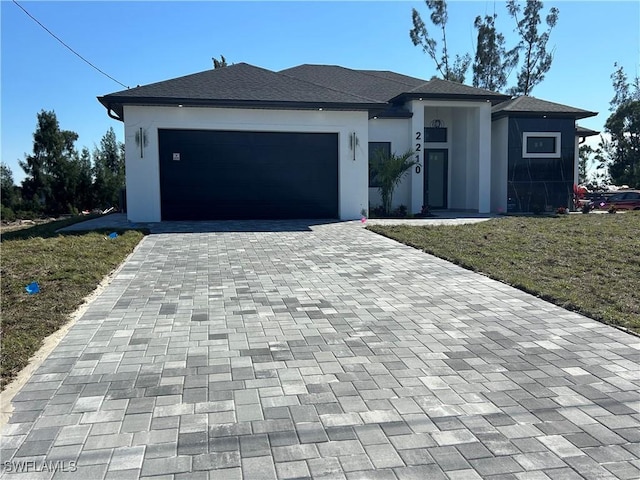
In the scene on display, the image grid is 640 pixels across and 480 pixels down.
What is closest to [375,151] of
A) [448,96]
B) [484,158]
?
[448,96]

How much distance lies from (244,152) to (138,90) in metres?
3.37

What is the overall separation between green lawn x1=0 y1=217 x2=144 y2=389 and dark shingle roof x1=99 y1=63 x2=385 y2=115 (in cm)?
441

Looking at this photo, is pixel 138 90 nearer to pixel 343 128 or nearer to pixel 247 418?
pixel 343 128

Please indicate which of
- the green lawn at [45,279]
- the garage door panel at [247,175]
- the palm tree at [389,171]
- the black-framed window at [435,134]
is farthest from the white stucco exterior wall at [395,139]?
the green lawn at [45,279]

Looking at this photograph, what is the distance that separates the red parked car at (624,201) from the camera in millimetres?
23219

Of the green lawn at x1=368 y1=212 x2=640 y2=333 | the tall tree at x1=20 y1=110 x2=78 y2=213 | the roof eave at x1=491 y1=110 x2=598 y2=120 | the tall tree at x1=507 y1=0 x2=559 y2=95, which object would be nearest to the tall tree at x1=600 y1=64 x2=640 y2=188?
the tall tree at x1=507 y1=0 x2=559 y2=95

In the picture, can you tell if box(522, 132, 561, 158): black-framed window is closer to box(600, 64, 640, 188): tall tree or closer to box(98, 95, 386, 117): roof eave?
box(98, 95, 386, 117): roof eave

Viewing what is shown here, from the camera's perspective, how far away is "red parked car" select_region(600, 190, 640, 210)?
76.2 feet

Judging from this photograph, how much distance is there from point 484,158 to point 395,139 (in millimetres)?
→ 3464

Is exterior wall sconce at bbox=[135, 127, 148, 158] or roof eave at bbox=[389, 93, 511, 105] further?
roof eave at bbox=[389, 93, 511, 105]

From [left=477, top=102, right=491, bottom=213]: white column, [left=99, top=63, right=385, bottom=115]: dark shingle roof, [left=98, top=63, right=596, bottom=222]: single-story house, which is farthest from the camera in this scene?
[left=477, top=102, right=491, bottom=213]: white column

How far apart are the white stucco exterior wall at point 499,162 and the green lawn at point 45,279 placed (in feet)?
46.1

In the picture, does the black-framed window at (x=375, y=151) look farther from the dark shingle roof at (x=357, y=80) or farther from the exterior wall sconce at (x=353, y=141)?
the dark shingle roof at (x=357, y=80)

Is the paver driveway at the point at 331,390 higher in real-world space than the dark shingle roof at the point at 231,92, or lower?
lower
